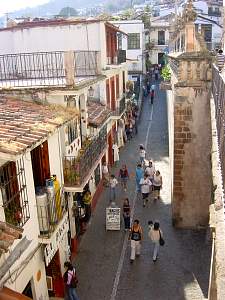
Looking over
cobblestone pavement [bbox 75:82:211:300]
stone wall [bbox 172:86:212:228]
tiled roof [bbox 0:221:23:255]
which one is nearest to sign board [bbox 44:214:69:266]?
cobblestone pavement [bbox 75:82:211:300]

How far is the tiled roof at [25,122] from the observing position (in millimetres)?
8133

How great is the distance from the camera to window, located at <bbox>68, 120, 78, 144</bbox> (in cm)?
1410

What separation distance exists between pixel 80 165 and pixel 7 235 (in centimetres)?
651

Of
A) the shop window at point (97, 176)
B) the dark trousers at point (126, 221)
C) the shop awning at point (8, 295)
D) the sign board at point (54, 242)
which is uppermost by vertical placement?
the shop awning at point (8, 295)

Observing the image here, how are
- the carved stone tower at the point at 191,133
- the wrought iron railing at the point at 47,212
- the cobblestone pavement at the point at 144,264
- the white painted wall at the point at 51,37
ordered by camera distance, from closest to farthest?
the wrought iron railing at the point at 47,212 → the cobblestone pavement at the point at 144,264 → the carved stone tower at the point at 191,133 → the white painted wall at the point at 51,37

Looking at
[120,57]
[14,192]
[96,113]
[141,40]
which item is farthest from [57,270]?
[141,40]

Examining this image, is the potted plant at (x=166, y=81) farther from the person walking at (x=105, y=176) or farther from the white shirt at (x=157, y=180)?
the white shirt at (x=157, y=180)

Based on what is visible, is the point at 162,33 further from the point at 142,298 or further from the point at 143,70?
the point at 142,298

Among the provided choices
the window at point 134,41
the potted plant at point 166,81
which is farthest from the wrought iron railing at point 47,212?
the window at point 134,41

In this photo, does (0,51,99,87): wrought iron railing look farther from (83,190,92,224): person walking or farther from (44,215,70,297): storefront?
(44,215,70,297): storefront

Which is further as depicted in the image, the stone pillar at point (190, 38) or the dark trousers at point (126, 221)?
the dark trousers at point (126, 221)

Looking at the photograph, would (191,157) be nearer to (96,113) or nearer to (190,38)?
(190,38)

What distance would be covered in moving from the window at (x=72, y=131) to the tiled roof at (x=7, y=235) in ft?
22.5

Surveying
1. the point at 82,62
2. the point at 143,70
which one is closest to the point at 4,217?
the point at 82,62
